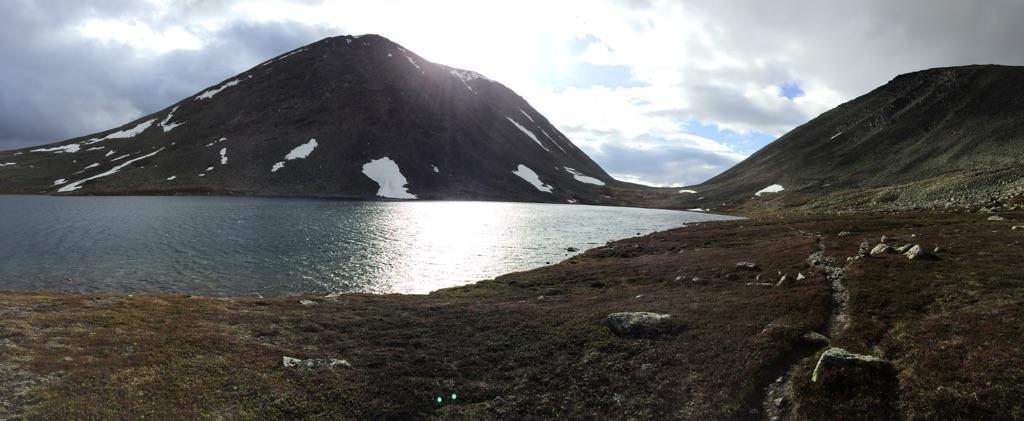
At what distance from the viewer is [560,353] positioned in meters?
21.7

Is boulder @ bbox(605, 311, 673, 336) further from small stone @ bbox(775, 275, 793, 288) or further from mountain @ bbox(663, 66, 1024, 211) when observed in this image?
mountain @ bbox(663, 66, 1024, 211)

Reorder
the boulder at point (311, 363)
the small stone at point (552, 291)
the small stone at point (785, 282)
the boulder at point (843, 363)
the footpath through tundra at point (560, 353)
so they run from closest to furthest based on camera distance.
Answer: the footpath through tundra at point (560, 353) → the boulder at point (843, 363) → the boulder at point (311, 363) → the small stone at point (785, 282) → the small stone at point (552, 291)

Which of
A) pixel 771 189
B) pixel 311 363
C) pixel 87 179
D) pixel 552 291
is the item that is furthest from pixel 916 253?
pixel 87 179

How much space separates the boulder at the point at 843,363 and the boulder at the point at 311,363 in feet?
60.2

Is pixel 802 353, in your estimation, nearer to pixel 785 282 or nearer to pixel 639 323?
pixel 639 323

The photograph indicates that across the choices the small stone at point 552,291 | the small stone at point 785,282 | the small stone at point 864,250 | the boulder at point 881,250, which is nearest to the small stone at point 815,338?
the small stone at point 785,282

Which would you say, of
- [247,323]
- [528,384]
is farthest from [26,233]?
[528,384]

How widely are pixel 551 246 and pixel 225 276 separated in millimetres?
45506

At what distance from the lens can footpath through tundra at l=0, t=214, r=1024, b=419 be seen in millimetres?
15359

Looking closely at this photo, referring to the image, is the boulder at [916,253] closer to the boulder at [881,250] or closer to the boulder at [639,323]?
the boulder at [881,250]

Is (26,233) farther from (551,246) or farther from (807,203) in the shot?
(807,203)

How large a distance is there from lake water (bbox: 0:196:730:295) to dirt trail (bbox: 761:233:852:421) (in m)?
32.7

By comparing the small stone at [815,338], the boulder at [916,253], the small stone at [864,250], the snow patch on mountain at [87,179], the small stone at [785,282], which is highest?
the snow patch on mountain at [87,179]

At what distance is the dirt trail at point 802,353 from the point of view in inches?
621
